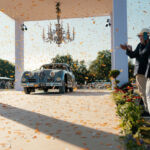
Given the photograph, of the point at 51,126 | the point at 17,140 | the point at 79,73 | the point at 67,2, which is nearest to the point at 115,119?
the point at 51,126

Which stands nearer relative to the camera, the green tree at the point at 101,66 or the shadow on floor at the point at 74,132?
the shadow on floor at the point at 74,132

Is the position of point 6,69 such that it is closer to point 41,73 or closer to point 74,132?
point 41,73

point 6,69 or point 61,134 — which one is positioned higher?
point 6,69

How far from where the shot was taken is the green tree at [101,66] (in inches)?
1515

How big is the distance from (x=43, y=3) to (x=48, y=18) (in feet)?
9.06

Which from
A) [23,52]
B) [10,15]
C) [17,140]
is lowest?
[17,140]

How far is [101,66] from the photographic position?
130 feet

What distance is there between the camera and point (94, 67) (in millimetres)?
44844

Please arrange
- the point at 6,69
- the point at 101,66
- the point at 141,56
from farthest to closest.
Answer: the point at 6,69, the point at 101,66, the point at 141,56

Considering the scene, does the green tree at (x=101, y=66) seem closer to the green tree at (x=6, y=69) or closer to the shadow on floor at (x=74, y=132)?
the green tree at (x=6, y=69)

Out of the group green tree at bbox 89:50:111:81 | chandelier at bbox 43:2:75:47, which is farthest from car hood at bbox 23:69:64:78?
green tree at bbox 89:50:111:81

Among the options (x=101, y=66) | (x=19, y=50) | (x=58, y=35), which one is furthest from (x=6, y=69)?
(x=58, y=35)

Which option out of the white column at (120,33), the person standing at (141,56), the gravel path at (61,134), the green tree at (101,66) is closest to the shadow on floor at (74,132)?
the gravel path at (61,134)

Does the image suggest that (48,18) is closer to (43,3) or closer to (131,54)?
(43,3)
